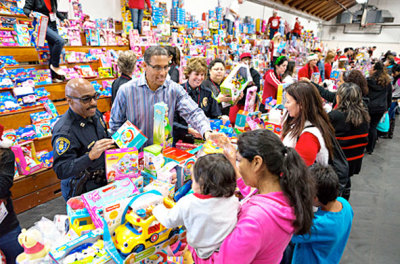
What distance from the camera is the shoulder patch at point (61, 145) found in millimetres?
1684

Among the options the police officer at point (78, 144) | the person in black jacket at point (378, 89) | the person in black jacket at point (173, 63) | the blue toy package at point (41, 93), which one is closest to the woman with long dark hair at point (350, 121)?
the police officer at point (78, 144)

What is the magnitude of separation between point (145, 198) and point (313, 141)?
1.24 metres

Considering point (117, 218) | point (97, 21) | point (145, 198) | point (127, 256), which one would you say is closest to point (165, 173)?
point (145, 198)

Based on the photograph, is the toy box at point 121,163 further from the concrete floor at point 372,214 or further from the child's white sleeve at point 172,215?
the concrete floor at point 372,214

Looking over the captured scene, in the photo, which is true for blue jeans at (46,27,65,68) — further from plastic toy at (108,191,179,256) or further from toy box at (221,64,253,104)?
plastic toy at (108,191,179,256)

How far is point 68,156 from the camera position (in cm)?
171

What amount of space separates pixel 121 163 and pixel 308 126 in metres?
1.37

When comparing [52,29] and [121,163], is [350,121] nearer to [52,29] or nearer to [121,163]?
[121,163]

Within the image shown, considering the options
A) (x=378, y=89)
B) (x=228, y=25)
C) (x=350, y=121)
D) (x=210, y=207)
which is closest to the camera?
(x=210, y=207)

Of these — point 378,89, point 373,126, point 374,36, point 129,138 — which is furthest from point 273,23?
point 374,36

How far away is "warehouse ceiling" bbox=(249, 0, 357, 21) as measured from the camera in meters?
13.2

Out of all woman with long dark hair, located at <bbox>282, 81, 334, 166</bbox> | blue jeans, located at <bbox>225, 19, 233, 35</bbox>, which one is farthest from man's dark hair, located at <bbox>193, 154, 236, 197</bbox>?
blue jeans, located at <bbox>225, 19, 233, 35</bbox>

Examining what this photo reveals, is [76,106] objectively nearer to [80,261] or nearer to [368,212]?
[80,261]

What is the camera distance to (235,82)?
9.62 ft
